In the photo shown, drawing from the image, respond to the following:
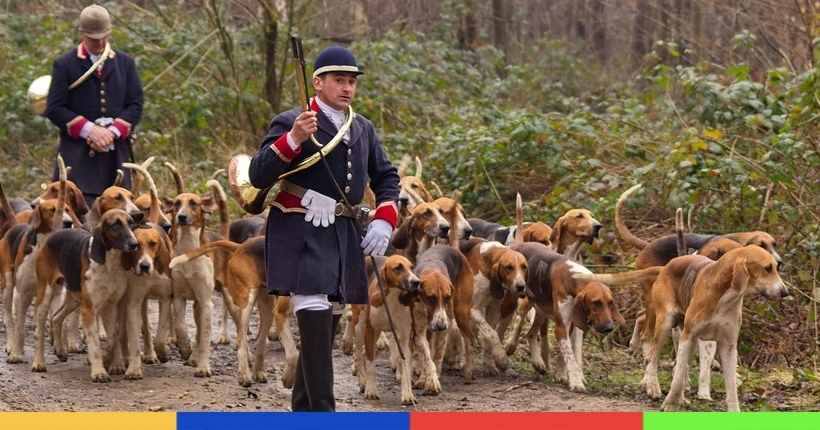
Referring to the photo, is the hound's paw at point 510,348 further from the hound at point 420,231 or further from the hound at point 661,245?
the hound at point 420,231

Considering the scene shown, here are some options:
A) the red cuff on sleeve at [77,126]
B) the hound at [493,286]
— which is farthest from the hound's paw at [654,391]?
the red cuff on sleeve at [77,126]

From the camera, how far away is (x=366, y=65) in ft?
56.0

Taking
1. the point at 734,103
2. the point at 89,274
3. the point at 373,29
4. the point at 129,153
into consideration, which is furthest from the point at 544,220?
the point at 373,29

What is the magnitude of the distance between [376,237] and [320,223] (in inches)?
11.0

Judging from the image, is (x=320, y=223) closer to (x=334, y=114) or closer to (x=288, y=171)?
(x=288, y=171)

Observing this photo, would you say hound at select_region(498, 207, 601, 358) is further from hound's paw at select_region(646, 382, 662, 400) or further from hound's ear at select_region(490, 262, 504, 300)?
hound's paw at select_region(646, 382, 662, 400)

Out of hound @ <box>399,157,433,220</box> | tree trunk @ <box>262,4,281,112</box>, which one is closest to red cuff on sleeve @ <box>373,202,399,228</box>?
hound @ <box>399,157,433,220</box>

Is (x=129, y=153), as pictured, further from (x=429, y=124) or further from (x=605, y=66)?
(x=605, y=66)

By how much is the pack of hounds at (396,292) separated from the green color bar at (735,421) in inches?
115

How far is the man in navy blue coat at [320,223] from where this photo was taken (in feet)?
19.8

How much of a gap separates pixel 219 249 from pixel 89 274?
85cm

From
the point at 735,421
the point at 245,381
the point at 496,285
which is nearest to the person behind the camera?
the point at 735,421

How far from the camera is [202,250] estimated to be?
8.67 m

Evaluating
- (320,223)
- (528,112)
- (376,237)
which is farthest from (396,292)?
(528,112)
